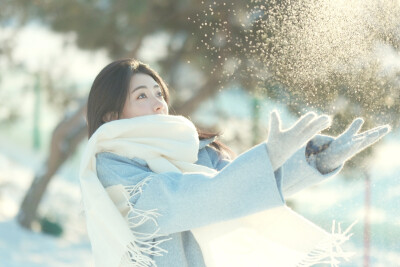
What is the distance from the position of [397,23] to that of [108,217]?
5.02 feet

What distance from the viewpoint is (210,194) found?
→ 1323 mm

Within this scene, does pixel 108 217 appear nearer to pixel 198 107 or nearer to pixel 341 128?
pixel 341 128

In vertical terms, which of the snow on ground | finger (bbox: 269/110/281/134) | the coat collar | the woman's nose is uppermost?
the snow on ground

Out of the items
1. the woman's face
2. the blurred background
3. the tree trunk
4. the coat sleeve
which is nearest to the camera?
the coat sleeve

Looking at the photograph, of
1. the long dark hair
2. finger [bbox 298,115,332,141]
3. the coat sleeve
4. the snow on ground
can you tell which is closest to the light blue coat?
the coat sleeve

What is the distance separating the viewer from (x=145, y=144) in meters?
1.62

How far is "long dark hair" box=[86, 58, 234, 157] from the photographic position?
5.61 ft

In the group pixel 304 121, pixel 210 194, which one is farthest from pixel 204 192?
pixel 304 121

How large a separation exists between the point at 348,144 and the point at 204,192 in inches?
12.4

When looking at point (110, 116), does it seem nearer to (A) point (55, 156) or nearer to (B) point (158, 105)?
(B) point (158, 105)

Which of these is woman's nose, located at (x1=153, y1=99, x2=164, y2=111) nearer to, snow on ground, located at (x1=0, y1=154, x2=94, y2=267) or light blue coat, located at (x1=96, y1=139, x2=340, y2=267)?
light blue coat, located at (x1=96, y1=139, x2=340, y2=267)

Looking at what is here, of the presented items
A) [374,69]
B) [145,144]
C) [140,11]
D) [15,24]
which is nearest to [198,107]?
[140,11]

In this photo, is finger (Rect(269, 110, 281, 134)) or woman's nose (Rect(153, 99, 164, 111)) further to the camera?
woman's nose (Rect(153, 99, 164, 111))

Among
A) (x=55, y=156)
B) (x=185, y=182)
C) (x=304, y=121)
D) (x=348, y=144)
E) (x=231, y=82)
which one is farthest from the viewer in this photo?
(x=55, y=156)
